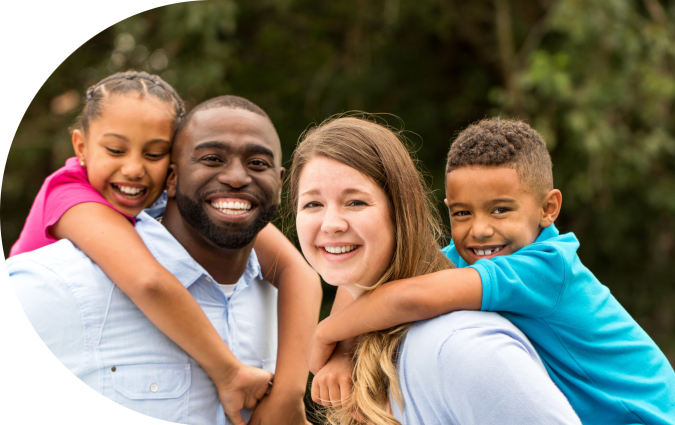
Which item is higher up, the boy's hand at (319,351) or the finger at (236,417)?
the boy's hand at (319,351)

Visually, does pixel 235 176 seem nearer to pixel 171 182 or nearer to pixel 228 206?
pixel 228 206

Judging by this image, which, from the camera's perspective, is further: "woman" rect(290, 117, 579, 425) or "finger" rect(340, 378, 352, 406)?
"finger" rect(340, 378, 352, 406)

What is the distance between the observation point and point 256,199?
7.55 feet

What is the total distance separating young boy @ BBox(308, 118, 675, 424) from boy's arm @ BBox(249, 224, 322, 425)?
383mm

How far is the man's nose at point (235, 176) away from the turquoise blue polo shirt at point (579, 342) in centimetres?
100

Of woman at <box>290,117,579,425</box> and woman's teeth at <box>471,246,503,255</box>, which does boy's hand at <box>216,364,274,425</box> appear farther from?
woman's teeth at <box>471,246,503,255</box>

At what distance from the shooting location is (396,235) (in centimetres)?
174

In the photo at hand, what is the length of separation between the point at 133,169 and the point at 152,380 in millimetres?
825

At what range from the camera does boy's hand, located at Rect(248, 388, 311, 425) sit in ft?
7.24

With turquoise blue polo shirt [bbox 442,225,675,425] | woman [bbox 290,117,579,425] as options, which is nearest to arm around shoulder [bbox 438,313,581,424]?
woman [bbox 290,117,579,425]

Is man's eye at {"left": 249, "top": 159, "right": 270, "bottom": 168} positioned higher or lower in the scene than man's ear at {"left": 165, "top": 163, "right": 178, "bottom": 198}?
higher

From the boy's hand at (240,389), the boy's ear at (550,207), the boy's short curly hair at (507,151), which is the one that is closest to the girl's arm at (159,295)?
the boy's hand at (240,389)

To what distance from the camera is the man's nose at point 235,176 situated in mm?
2254

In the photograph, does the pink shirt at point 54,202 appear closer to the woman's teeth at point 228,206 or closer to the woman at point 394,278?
the woman's teeth at point 228,206
